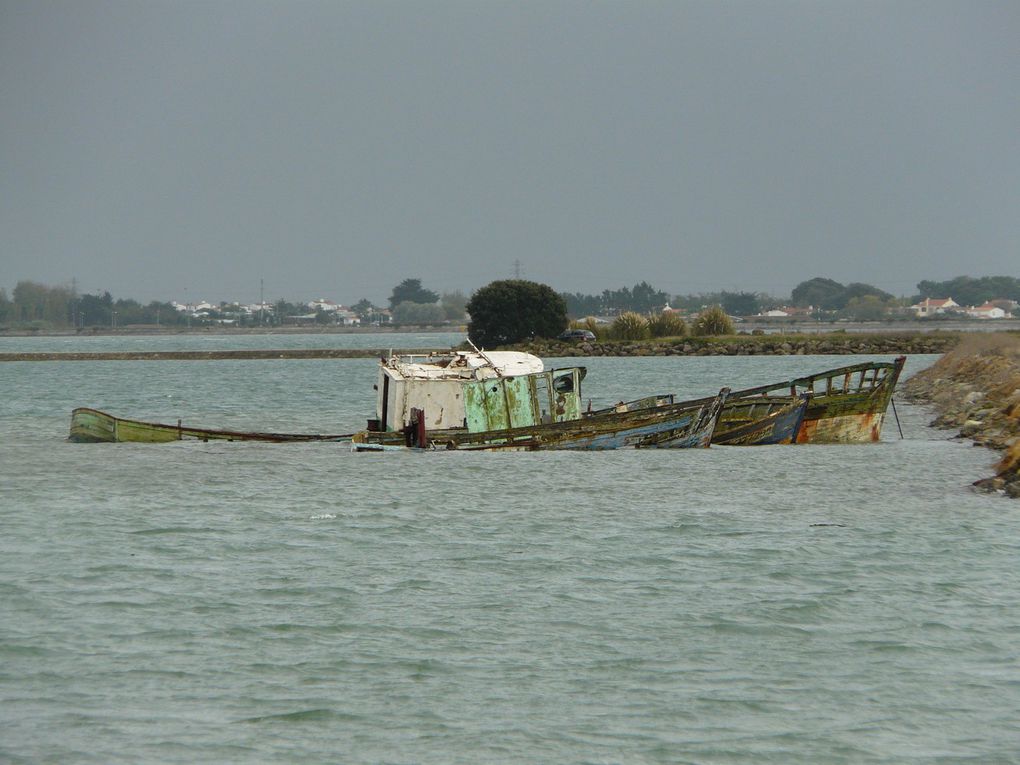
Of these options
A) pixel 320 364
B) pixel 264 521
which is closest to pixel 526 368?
pixel 264 521

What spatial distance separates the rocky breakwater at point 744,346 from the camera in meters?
111

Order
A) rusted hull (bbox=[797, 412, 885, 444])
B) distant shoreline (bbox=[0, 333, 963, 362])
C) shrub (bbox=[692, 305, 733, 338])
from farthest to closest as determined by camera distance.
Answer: shrub (bbox=[692, 305, 733, 338]), distant shoreline (bbox=[0, 333, 963, 362]), rusted hull (bbox=[797, 412, 885, 444])

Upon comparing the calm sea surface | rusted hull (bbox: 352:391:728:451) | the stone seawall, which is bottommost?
the stone seawall

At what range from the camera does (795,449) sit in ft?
117

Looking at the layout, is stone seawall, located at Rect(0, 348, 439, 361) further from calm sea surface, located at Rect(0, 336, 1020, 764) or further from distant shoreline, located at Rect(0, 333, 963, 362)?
calm sea surface, located at Rect(0, 336, 1020, 764)

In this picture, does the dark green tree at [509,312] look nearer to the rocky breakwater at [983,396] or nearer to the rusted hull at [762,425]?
the rocky breakwater at [983,396]

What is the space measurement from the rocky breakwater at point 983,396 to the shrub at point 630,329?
40.3 metres

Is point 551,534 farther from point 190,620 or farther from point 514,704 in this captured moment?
point 514,704

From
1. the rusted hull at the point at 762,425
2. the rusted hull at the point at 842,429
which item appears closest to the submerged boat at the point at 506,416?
the rusted hull at the point at 762,425

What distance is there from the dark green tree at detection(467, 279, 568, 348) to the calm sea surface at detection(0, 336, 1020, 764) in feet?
251

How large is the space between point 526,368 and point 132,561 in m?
16.2

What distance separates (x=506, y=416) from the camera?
34062mm

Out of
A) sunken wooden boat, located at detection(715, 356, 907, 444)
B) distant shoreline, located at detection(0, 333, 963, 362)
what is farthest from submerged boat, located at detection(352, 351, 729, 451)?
distant shoreline, located at detection(0, 333, 963, 362)

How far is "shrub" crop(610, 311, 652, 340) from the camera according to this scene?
11606 cm
